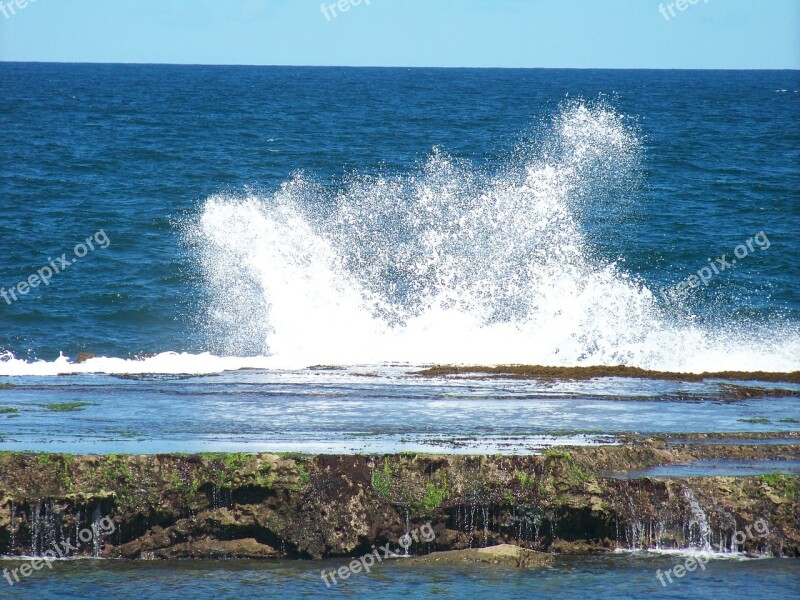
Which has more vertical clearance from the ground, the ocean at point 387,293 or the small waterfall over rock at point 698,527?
the ocean at point 387,293

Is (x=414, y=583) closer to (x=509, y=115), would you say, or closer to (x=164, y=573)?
(x=164, y=573)

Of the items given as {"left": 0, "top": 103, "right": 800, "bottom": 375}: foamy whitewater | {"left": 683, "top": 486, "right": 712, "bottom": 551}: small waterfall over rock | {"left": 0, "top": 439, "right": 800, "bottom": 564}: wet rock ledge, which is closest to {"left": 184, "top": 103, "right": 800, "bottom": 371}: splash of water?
{"left": 0, "top": 103, "right": 800, "bottom": 375}: foamy whitewater

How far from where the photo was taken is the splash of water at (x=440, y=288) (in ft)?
64.1

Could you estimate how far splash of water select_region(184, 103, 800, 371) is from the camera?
19531 millimetres

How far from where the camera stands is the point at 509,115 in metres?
57.7

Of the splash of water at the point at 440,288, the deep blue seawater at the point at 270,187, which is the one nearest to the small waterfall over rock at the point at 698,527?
the splash of water at the point at 440,288

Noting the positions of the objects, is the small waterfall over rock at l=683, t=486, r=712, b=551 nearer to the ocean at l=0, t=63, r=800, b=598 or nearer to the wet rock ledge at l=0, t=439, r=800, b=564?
the wet rock ledge at l=0, t=439, r=800, b=564

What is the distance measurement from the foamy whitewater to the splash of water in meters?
0.04

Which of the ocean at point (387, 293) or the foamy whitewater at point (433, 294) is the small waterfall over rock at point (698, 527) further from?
the foamy whitewater at point (433, 294)

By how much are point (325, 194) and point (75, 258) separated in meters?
8.43

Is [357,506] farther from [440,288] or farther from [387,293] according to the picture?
[440,288]

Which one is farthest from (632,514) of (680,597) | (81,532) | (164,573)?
(81,532)

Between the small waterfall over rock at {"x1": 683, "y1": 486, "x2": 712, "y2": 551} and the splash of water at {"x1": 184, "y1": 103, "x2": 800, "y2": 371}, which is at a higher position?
A: the splash of water at {"x1": 184, "y1": 103, "x2": 800, "y2": 371}

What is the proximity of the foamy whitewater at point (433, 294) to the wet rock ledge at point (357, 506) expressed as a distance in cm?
845
